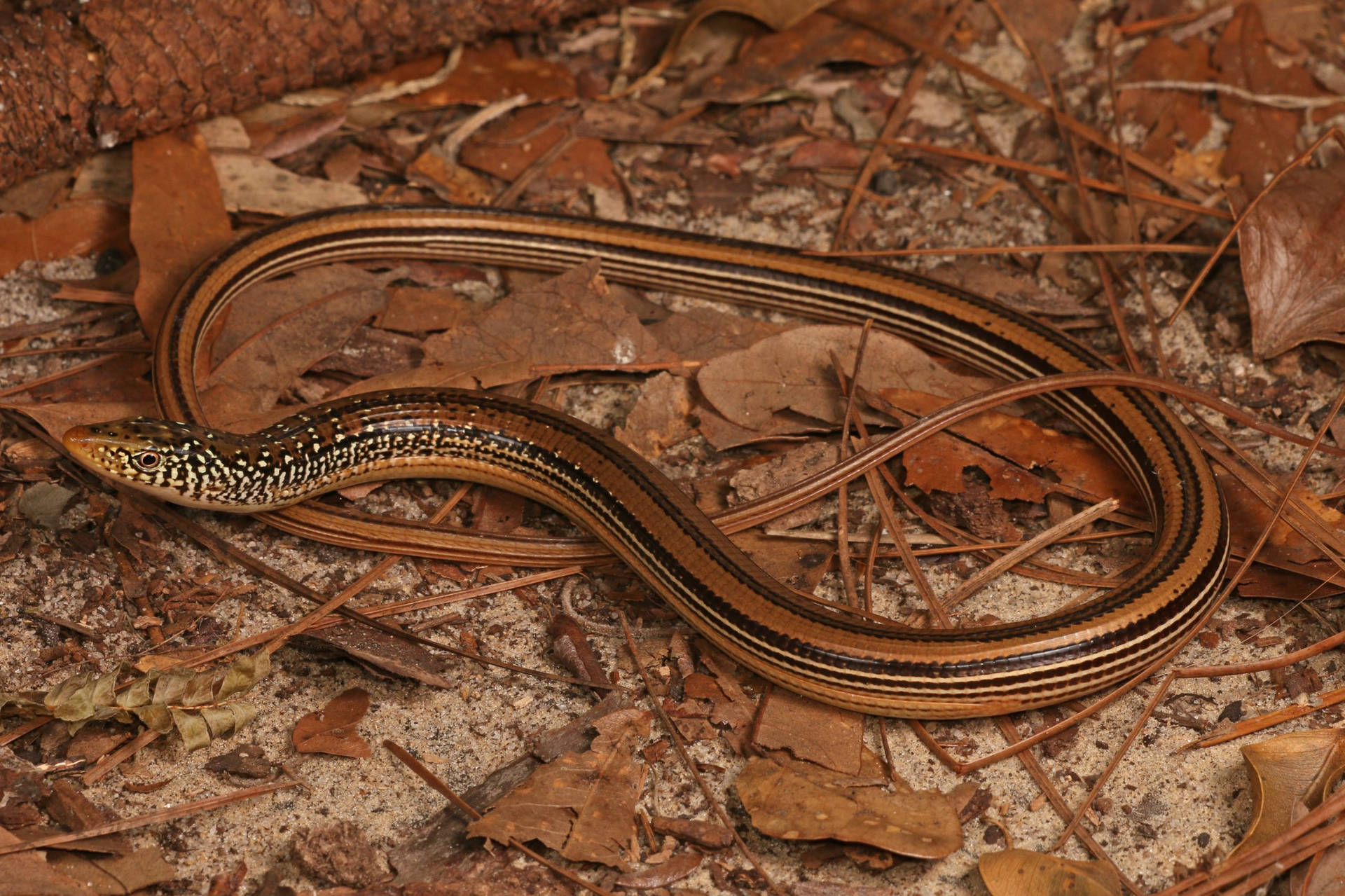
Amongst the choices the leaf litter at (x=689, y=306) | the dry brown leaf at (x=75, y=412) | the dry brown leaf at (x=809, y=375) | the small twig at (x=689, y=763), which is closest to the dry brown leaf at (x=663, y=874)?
the leaf litter at (x=689, y=306)

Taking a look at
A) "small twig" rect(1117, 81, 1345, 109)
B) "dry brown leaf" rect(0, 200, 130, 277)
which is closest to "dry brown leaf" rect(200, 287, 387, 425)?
"dry brown leaf" rect(0, 200, 130, 277)

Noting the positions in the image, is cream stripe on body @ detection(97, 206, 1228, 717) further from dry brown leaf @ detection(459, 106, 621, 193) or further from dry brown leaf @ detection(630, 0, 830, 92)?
dry brown leaf @ detection(630, 0, 830, 92)

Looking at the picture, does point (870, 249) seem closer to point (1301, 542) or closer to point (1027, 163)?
point (1027, 163)

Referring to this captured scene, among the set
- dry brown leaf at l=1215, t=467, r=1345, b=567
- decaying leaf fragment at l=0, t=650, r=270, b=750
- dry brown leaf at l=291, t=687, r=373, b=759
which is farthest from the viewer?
dry brown leaf at l=1215, t=467, r=1345, b=567

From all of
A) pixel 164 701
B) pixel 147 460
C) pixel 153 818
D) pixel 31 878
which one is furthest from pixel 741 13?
pixel 31 878

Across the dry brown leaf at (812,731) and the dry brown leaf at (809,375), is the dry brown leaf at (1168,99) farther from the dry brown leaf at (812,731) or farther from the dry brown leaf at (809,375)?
the dry brown leaf at (812,731)

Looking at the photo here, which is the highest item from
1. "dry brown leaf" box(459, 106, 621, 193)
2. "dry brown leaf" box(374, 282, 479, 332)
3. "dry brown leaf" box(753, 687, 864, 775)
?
"dry brown leaf" box(459, 106, 621, 193)
